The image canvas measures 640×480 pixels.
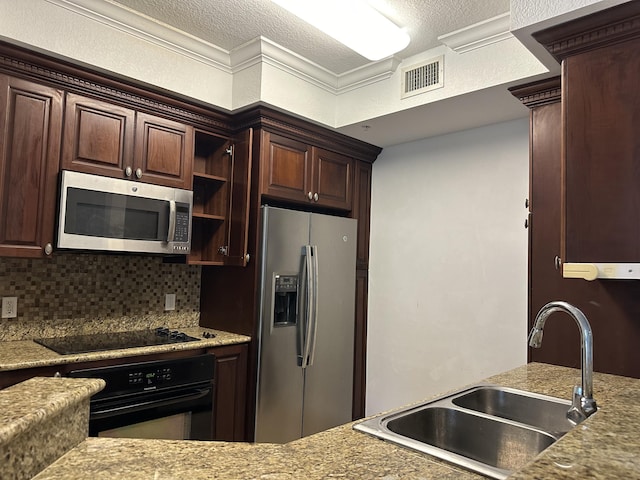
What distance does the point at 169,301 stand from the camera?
308cm

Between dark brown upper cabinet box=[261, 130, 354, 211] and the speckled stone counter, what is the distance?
6.62 ft

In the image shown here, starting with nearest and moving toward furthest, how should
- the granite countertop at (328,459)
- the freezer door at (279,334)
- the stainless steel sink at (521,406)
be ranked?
the granite countertop at (328,459) → the stainless steel sink at (521,406) → the freezer door at (279,334)

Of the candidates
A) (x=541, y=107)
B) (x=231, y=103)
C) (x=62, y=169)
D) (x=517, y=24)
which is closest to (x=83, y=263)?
(x=62, y=169)

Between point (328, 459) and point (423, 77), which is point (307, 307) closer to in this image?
point (423, 77)

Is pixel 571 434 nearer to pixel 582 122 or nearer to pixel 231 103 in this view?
pixel 582 122

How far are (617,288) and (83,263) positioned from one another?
2805mm

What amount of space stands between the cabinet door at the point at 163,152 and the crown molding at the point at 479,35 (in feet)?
5.34

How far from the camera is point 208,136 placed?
301 cm

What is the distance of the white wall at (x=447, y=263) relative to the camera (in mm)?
2908

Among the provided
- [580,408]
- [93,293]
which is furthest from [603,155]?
[93,293]

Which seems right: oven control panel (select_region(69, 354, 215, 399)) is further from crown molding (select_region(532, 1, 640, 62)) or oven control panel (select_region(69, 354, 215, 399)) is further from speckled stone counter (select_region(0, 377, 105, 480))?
crown molding (select_region(532, 1, 640, 62))

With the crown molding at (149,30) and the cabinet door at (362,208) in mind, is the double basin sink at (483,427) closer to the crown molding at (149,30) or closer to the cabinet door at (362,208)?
the cabinet door at (362,208)

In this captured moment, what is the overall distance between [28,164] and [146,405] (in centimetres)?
133

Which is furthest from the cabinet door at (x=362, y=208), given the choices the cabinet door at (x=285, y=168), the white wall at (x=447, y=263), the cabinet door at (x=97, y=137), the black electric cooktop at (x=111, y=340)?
the cabinet door at (x=97, y=137)
